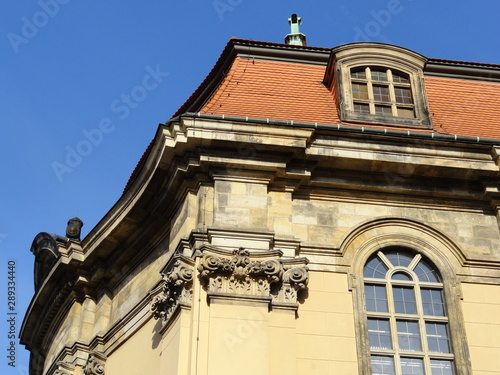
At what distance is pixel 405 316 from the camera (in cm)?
1368

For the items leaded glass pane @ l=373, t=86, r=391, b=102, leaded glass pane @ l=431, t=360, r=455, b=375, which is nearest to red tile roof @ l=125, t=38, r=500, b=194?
leaded glass pane @ l=373, t=86, r=391, b=102

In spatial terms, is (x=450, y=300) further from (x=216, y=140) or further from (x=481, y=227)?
(x=216, y=140)

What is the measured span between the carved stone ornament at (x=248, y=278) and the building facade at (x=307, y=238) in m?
0.02

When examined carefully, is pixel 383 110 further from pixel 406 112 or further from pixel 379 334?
pixel 379 334

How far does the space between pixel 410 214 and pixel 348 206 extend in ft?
3.40

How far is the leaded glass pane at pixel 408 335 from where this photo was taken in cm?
1350

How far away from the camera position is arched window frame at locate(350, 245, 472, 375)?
13203 millimetres

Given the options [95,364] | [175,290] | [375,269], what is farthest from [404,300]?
[95,364]

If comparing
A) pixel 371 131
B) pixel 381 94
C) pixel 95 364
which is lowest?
pixel 95 364

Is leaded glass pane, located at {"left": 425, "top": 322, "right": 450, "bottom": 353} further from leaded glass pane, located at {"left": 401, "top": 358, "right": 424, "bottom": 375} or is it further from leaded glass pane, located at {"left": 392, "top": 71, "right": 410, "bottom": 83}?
leaded glass pane, located at {"left": 392, "top": 71, "right": 410, "bottom": 83}

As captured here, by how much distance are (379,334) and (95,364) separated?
5.62 meters

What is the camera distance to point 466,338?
44.3 ft

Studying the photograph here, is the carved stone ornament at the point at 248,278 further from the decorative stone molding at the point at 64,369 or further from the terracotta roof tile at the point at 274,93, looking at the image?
the decorative stone molding at the point at 64,369

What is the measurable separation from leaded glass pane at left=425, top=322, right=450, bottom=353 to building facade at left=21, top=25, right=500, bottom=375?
0.02m
